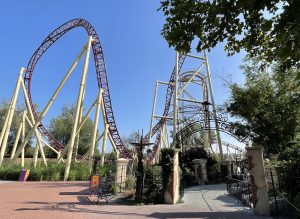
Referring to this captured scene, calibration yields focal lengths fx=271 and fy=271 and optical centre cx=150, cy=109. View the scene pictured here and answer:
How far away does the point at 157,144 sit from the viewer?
33000 millimetres

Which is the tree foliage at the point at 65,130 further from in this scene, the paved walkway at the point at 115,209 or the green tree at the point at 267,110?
the paved walkway at the point at 115,209

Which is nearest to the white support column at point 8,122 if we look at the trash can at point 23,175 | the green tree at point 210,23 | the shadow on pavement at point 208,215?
the trash can at point 23,175

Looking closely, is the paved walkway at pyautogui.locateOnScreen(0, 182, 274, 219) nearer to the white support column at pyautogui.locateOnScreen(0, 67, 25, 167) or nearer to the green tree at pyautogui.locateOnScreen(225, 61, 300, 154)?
the green tree at pyautogui.locateOnScreen(225, 61, 300, 154)

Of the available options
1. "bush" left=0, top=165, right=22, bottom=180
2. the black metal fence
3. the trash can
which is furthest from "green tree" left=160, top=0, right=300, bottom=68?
"bush" left=0, top=165, right=22, bottom=180

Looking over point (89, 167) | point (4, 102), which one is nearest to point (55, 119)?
point (4, 102)

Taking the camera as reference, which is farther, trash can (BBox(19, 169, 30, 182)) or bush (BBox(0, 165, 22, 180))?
bush (BBox(0, 165, 22, 180))

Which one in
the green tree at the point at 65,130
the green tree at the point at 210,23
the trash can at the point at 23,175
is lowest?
the trash can at the point at 23,175

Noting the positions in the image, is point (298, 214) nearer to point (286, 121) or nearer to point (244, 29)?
point (244, 29)

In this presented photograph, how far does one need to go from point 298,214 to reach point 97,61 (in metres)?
23.9

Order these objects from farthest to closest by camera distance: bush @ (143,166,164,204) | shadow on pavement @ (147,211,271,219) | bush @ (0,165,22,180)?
bush @ (0,165,22,180), bush @ (143,166,164,204), shadow on pavement @ (147,211,271,219)

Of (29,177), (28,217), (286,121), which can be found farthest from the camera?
A: (29,177)

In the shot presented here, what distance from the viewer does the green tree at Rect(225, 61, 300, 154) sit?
1620cm

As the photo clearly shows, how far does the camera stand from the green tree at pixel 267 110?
53.2 feet

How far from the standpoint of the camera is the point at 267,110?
1705cm
